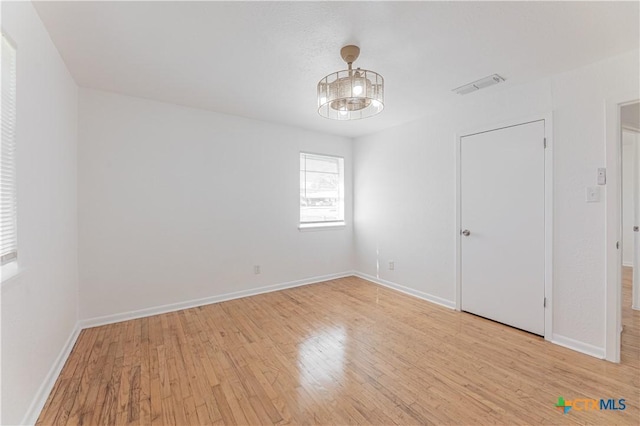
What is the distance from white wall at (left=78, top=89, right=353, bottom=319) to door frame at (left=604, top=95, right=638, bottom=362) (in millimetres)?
3364

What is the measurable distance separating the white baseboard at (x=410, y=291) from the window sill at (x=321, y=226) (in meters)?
0.94

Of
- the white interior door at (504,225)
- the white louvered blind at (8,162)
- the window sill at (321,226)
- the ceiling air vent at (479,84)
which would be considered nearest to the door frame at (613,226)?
the white interior door at (504,225)

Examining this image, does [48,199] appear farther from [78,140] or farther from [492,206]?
[492,206]

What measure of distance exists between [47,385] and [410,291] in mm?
3806

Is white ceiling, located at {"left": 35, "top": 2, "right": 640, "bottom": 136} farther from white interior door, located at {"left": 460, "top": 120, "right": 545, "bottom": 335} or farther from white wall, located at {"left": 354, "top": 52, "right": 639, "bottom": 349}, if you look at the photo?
white interior door, located at {"left": 460, "top": 120, "right": 545, "bottom": 335}

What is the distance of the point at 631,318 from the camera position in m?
2.99

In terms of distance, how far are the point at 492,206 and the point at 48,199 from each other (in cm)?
408

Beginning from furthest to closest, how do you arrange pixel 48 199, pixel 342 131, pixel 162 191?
pixel 342 131
pixel 162 191
pixel 48 199

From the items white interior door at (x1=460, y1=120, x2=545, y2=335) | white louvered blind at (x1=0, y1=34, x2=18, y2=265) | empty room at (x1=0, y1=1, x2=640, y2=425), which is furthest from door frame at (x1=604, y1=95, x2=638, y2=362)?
white louvered blind at (x1=0, y1=34, x2=18, y2=265)

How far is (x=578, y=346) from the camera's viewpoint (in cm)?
237

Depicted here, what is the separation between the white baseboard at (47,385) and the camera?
62.6 inches

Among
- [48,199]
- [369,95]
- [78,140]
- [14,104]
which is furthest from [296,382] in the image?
[78,140]

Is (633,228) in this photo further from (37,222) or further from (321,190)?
(37,222)

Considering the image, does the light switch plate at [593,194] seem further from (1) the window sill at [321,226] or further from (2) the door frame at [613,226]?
(1) the window sill at [321,226]
